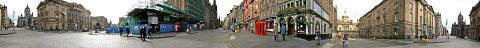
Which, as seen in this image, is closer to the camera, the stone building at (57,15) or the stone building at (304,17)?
the stone building at (304,17)

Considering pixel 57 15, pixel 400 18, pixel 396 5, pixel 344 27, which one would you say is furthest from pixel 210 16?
pixel 344 27

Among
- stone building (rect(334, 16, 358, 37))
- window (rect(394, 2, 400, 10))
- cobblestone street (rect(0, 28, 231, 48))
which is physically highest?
window (rect(394, 2, 400, 10))

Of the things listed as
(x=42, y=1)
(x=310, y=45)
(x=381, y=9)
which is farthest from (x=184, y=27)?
(x=42, y=1)

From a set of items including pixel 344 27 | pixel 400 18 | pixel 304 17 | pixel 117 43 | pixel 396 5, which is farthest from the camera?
pixel 396 5

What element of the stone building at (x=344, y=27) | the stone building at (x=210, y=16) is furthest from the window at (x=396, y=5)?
the stone building at (x=210, y=16)

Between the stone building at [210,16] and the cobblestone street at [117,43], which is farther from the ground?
the stone building at [210,16]

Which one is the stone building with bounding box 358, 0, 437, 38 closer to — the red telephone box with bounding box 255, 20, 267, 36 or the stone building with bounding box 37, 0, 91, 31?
the red telephone box with bounding box 255, 20, 267, 36

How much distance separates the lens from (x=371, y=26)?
2878 cm

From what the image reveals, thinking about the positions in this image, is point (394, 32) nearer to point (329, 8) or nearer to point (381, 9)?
point (381, 9)

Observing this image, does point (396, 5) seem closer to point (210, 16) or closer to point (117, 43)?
point (117, 43)

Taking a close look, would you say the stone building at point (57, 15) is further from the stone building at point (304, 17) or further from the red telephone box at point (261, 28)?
the stone building at point (304, 17)

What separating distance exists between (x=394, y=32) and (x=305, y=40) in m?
20.3

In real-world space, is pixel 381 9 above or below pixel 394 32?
above

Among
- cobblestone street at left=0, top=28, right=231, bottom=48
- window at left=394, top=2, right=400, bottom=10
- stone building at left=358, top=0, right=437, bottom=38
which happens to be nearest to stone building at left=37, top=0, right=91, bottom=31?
cobblestone street at left=0, top=28, right=231, bottom=48
